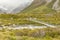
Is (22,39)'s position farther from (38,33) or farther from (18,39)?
(38,33)

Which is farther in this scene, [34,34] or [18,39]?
[34,34]

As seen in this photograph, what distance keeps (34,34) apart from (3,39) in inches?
435

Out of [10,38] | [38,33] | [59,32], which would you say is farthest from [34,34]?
[10,38]

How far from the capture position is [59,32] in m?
39.3

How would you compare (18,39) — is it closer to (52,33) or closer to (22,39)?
(22,39)

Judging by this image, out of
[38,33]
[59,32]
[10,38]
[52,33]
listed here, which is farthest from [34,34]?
[10,38]

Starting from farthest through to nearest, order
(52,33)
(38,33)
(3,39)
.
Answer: (52,33), (38,33), (3,39)

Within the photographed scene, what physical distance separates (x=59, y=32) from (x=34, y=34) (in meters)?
7.46

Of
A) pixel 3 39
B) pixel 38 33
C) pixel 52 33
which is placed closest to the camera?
pixel 3 39

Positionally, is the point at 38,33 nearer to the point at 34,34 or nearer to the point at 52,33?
the point at 34,34

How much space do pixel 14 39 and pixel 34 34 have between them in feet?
33.9

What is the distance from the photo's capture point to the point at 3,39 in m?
23.0

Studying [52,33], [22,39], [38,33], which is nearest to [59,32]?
[52,33]

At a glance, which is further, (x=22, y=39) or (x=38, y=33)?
(x=38, y=33)
